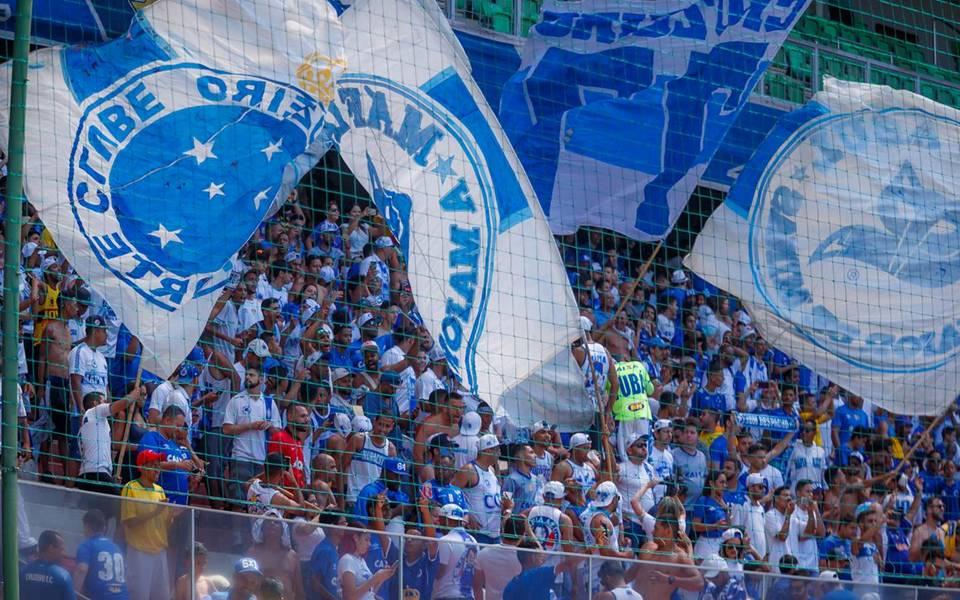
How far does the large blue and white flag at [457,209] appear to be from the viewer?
30.5 feet

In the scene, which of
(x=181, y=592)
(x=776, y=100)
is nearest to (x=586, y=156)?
(x=181, y=592)

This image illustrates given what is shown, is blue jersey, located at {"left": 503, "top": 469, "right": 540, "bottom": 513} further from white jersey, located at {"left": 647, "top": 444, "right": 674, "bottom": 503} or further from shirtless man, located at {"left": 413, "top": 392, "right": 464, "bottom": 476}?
white jersey, located at {"left": 647, "top": 444, "right": 674, "bottom": 503}

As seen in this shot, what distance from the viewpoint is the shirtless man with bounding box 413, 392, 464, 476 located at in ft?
34.4

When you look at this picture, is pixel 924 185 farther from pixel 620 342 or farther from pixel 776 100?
pixel 776 100

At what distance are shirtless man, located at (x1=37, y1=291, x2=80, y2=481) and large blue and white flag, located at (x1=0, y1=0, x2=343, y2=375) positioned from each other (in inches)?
56.6

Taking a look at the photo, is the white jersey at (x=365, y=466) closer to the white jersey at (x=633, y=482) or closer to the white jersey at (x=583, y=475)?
the white jersey at (x=583, y=475)

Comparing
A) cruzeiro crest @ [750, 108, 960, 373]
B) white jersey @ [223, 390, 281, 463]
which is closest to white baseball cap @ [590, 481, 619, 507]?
cruzeiro crest @ [750, 108, 960, 373]

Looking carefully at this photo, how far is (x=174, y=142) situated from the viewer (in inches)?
339

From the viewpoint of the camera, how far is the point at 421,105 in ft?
31.1

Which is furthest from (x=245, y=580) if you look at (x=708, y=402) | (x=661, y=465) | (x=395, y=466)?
(x=708, y=402)

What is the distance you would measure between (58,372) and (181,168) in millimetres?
1862

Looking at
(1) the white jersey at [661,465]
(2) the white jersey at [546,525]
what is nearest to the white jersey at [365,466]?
(2) the white jersey at [546,525]

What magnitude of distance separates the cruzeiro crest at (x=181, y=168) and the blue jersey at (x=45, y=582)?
160 centimetres

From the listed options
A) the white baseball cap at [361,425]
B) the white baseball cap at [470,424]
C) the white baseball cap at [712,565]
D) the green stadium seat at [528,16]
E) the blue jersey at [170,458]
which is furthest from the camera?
the green stadium seat at [528,16]
